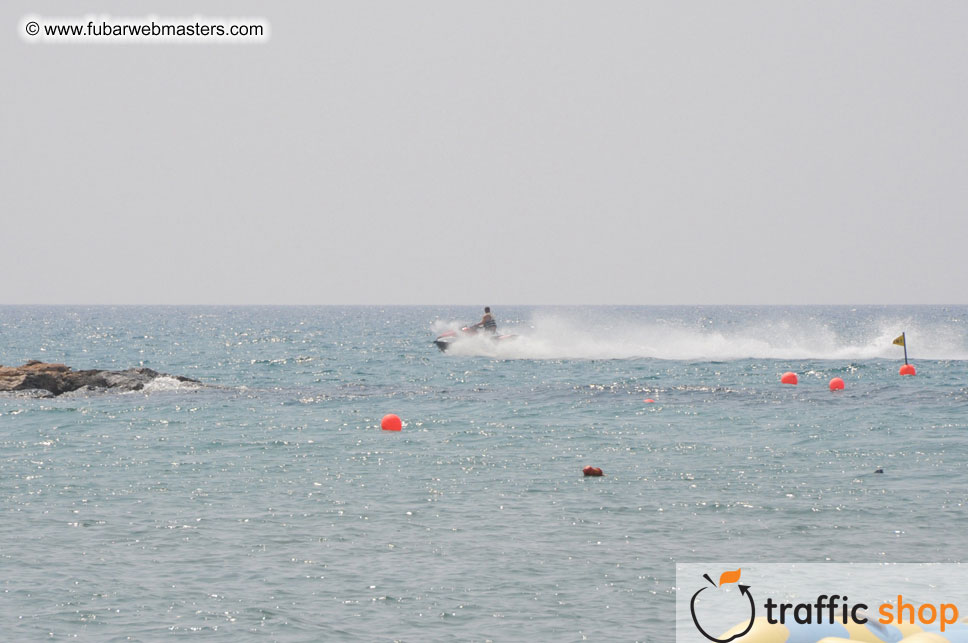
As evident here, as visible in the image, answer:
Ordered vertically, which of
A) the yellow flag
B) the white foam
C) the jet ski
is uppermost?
the jet ski

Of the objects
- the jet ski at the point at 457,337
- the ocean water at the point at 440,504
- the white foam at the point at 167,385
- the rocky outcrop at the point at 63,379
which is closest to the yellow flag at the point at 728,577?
the ocean water at the point at 440,504

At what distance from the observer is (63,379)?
134 feet

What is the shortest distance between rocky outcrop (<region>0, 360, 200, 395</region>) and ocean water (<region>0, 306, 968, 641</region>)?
85.6 inches

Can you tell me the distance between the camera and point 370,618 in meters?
12.1

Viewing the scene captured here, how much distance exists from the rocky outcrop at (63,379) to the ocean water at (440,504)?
7.13 feet

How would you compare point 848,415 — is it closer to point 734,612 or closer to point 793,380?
point 793,380

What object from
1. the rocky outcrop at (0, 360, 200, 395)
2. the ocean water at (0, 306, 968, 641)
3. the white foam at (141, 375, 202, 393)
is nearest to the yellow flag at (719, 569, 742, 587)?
the ocean water at (0, 306, 968, 641)

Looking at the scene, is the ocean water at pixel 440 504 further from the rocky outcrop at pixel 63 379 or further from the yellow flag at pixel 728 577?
the rocky outcrop at pixel 63 379

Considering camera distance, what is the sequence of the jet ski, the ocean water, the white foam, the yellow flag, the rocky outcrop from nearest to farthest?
the ocean water
the yellow flag
the rocky outcrop
the white foam
the jet ski

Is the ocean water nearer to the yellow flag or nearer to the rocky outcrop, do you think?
the yellow flag

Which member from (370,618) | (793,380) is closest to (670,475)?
(370,618)

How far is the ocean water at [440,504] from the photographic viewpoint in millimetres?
12469

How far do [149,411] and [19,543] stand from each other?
61.5 ft

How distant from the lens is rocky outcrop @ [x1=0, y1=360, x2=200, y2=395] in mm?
39781
